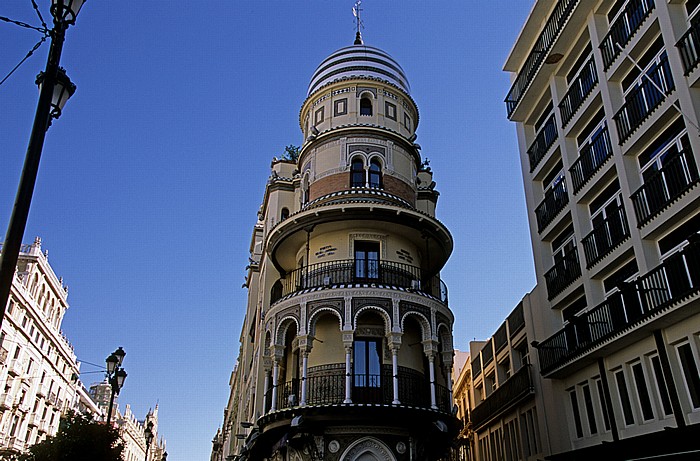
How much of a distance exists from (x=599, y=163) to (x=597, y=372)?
661 cm

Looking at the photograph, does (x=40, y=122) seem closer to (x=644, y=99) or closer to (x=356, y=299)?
(x=644, y=99)

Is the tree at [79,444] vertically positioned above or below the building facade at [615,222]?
below

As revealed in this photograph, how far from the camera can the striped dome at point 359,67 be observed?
2997cm

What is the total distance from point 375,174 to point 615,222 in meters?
11.8

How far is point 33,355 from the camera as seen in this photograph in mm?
58969

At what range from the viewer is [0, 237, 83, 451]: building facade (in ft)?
172

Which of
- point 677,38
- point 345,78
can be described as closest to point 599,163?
point 677,38

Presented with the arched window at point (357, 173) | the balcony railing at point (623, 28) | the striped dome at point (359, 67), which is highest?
the striped dome at point (359, 67)

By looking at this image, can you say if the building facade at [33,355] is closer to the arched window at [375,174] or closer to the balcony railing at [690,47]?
the arched window at [375,174]

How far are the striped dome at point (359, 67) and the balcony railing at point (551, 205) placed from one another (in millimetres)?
10873

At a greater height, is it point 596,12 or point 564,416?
point 596,12

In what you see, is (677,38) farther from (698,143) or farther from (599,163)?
(599,163)

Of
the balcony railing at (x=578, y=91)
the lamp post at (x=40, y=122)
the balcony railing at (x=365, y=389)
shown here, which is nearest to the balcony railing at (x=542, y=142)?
the balcony railing at (x=578, y=91)

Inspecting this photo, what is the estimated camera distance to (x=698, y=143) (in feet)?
45.6
